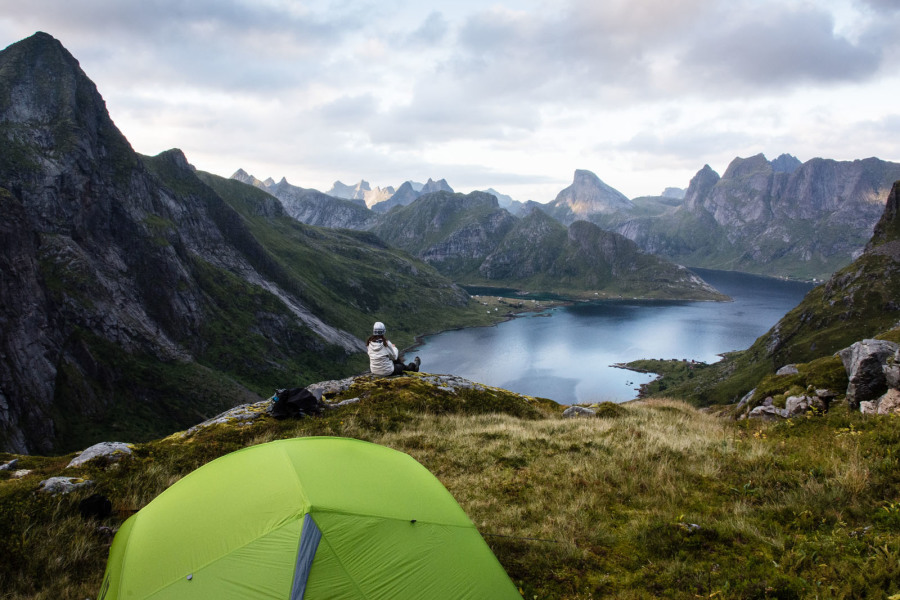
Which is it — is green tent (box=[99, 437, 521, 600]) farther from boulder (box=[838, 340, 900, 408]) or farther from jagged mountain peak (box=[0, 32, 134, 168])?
jagged mountain peak (box=[0, 32, 134, 168])

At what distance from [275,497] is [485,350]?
630ft

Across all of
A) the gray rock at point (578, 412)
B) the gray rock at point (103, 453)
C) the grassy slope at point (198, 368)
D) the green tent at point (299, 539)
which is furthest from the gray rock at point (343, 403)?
the grassy slope at point (198, 368)

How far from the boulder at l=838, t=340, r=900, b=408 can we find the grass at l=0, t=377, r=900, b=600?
2.80 feet

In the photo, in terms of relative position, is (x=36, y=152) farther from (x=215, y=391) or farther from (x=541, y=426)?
(x=541, y=426)

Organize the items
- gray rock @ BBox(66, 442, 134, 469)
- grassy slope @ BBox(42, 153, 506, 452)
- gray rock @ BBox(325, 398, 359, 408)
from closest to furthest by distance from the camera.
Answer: gray rock @ BBox(66, 442, 134, 469) < gray rock @ BBox(325, 398, 359, 408) < grassy slope @ BBox(42, 153, 506, 452)

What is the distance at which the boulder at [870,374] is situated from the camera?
42.2 feet

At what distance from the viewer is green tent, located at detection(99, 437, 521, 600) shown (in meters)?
6.31

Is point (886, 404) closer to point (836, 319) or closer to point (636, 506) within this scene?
point (636, 506)

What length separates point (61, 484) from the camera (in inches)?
380

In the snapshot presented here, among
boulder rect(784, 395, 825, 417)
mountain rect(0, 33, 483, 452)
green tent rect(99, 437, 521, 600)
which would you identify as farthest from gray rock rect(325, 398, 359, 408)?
mountain rect(0, 33, 483, 452)

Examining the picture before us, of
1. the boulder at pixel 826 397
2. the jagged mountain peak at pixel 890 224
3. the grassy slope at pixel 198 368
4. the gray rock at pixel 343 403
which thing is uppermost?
the jagged mountain peak at pixel 890 224

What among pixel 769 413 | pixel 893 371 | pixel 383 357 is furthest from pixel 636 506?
pixel 383 357

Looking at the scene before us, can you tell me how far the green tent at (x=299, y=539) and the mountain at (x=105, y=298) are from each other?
303ft

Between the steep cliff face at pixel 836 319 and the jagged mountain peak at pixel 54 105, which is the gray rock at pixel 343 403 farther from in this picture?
the jagged mountain peak at pixel 54 105
